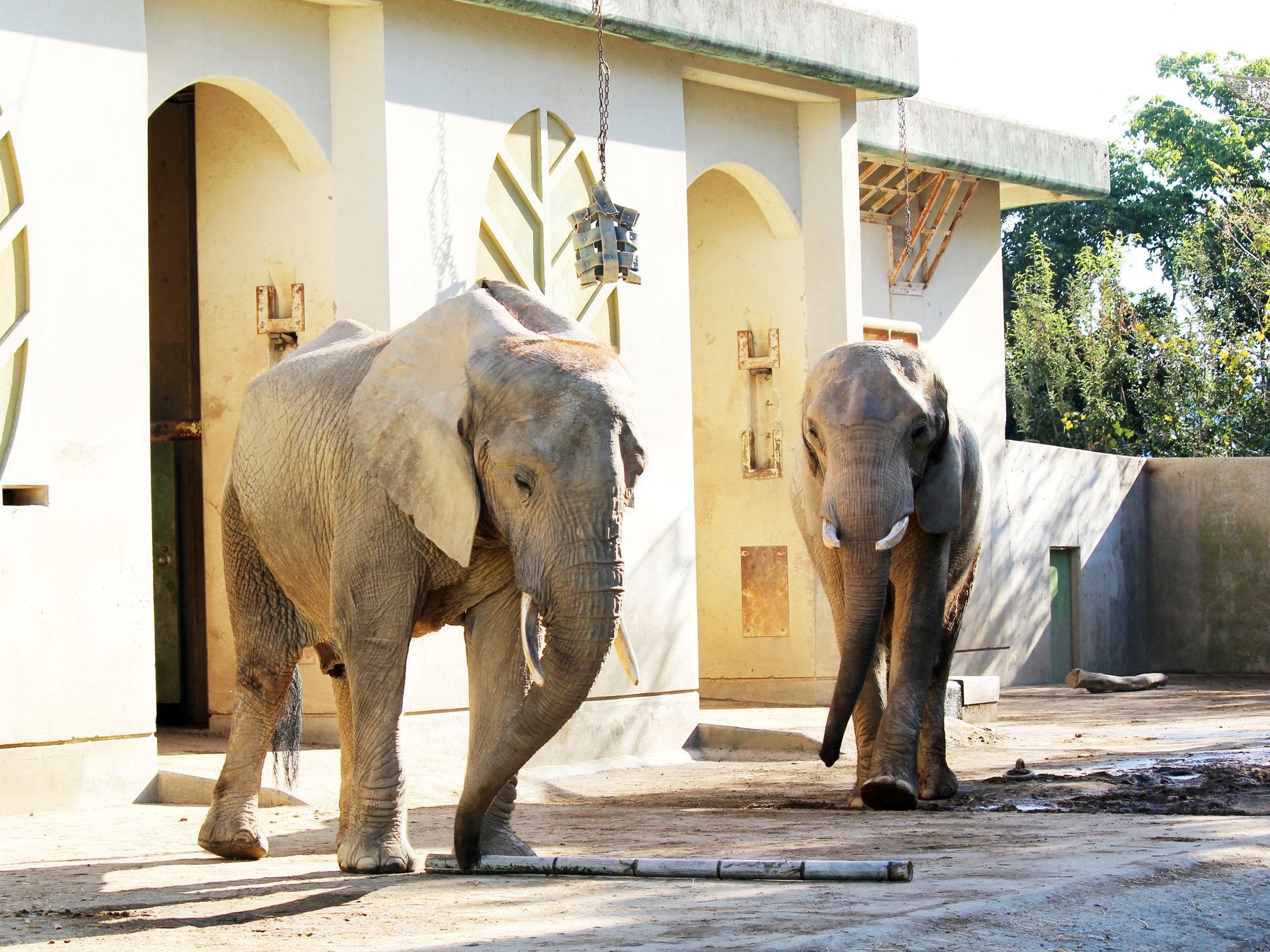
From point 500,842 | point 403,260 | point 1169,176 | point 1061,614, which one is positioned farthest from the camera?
point 1169,176

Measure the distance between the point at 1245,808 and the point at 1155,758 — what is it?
9.79 ft

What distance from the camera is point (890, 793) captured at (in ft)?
29.5

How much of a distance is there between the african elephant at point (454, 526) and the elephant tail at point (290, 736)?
2.69 ft

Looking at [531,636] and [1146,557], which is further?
[1146,557]

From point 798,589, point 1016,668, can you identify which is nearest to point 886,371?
point 798,589

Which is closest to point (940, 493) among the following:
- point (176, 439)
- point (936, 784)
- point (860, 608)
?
point (860, 608)

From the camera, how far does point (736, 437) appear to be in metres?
16.0

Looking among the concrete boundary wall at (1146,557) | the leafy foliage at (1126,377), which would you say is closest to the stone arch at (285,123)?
the concrete boundary wall at (1146,557)

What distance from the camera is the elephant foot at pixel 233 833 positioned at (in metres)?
7.74

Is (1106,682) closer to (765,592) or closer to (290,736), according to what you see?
(765,592)

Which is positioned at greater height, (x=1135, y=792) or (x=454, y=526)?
(x=454, y=526)

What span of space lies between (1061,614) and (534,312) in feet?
51.1

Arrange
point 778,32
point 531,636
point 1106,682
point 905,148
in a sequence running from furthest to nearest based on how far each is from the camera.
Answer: point 1106,682 < point 905,148 < point 778,32 < point 531,636

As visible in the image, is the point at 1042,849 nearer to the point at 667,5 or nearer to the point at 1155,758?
the point at 1155,758
